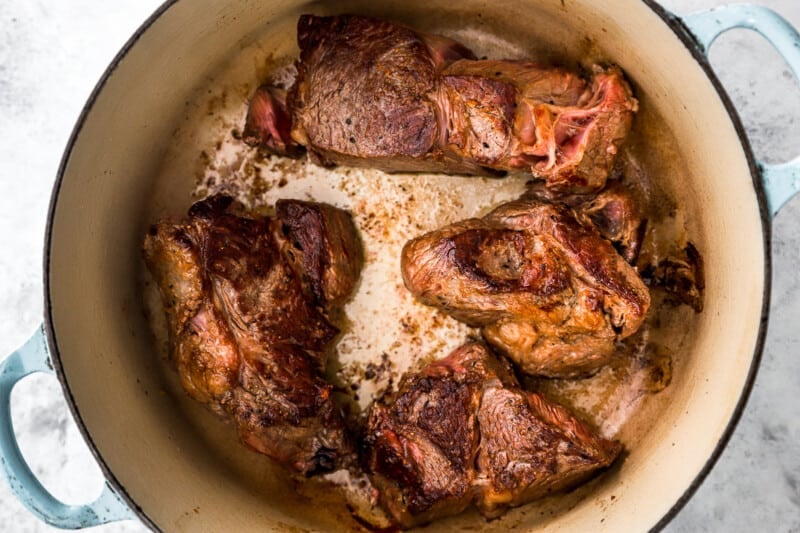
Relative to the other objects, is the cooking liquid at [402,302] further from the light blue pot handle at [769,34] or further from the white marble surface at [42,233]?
the light blue pot handle at [769,34]

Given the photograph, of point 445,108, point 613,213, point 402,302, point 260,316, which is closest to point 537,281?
point 613,213

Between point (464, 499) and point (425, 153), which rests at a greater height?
point (425, 153)

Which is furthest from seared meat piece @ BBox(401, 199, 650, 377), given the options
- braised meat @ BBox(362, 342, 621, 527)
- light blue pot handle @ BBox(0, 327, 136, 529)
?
light blue pot handle @ BBox(0, 327, 136, 529)

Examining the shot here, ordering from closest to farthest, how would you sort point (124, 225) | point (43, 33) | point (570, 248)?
point (570, 248) < point (124, 225) < point (43, 33)

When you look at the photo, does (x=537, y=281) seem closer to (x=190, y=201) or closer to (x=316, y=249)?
(x=316, y=249)

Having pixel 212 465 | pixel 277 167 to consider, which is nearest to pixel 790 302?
pixel 277 167

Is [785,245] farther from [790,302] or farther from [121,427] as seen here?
[121,427]

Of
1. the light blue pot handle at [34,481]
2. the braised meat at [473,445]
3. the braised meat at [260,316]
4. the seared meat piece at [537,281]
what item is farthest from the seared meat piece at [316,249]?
the light blue pot handle at [34,481]
